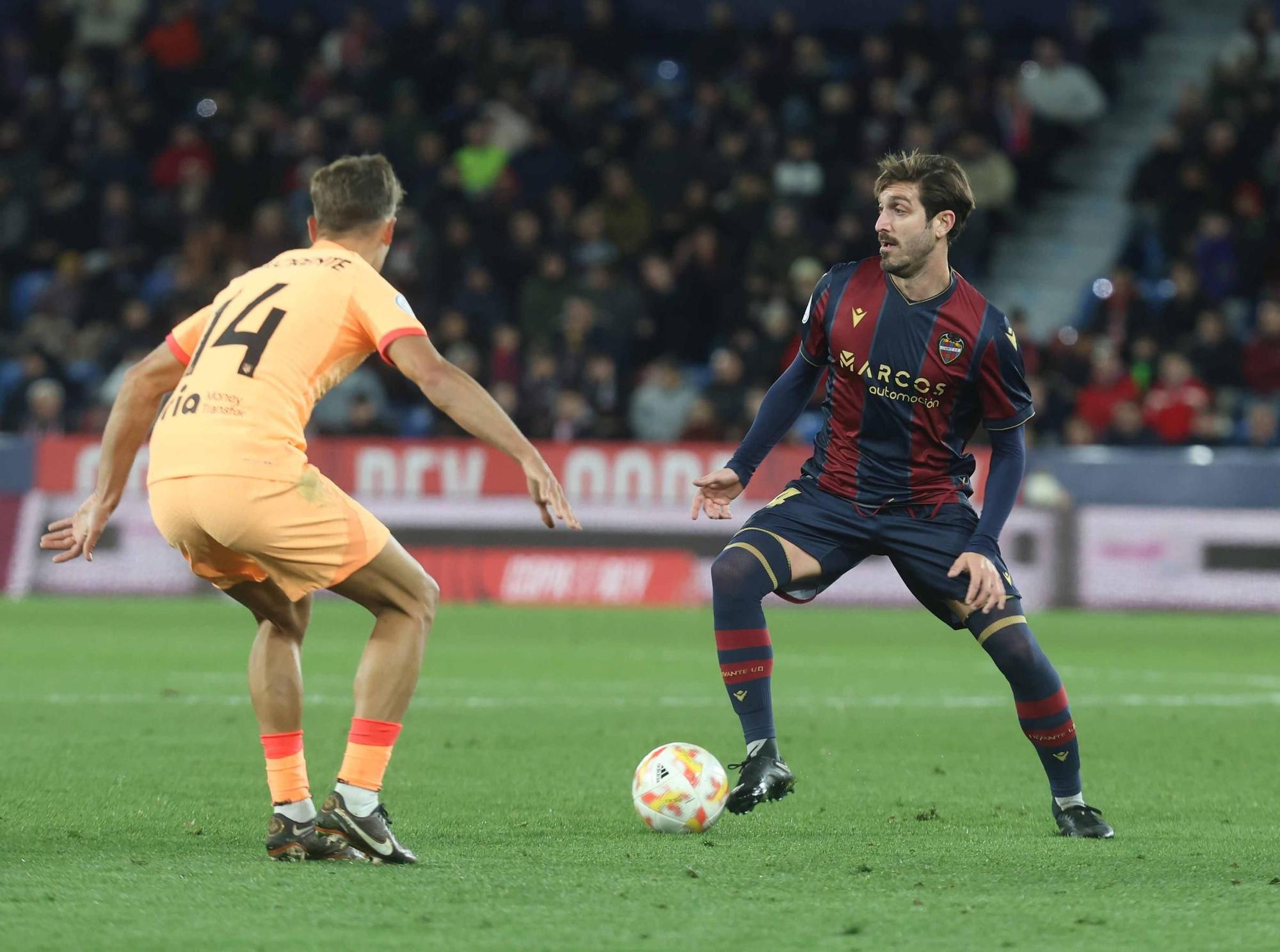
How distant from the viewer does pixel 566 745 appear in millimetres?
8203

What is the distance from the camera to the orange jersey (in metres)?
5.15

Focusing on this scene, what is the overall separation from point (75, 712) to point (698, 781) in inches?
167

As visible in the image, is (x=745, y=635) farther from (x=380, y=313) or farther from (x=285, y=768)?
(x=380, y=313)

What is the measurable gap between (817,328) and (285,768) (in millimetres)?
2246

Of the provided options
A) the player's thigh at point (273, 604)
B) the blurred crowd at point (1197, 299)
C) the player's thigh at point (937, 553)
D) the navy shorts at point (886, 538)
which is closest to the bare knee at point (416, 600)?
the player's thigh at point (273, 604)

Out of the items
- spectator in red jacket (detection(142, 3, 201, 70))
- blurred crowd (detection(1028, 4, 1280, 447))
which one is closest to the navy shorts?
blurred crowd (detection(1028, 4, 1280, 447))

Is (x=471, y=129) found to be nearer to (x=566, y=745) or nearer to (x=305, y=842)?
(x=566, y=745)

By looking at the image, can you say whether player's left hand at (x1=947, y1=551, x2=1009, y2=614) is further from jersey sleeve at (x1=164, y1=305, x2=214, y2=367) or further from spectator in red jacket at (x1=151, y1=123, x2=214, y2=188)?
spectator in red jacket at (x1=151, y1=123, x2=214, y2=188)

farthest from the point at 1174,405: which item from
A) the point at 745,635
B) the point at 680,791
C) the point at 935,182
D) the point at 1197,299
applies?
the point at 680,791

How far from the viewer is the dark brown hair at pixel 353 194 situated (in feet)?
17.7

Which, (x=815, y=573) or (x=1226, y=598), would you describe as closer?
(x=815, y=573)

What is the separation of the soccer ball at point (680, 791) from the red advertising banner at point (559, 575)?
10776 mm

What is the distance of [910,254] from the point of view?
612 centimetres

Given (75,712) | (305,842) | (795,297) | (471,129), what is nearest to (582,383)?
(795,297)
